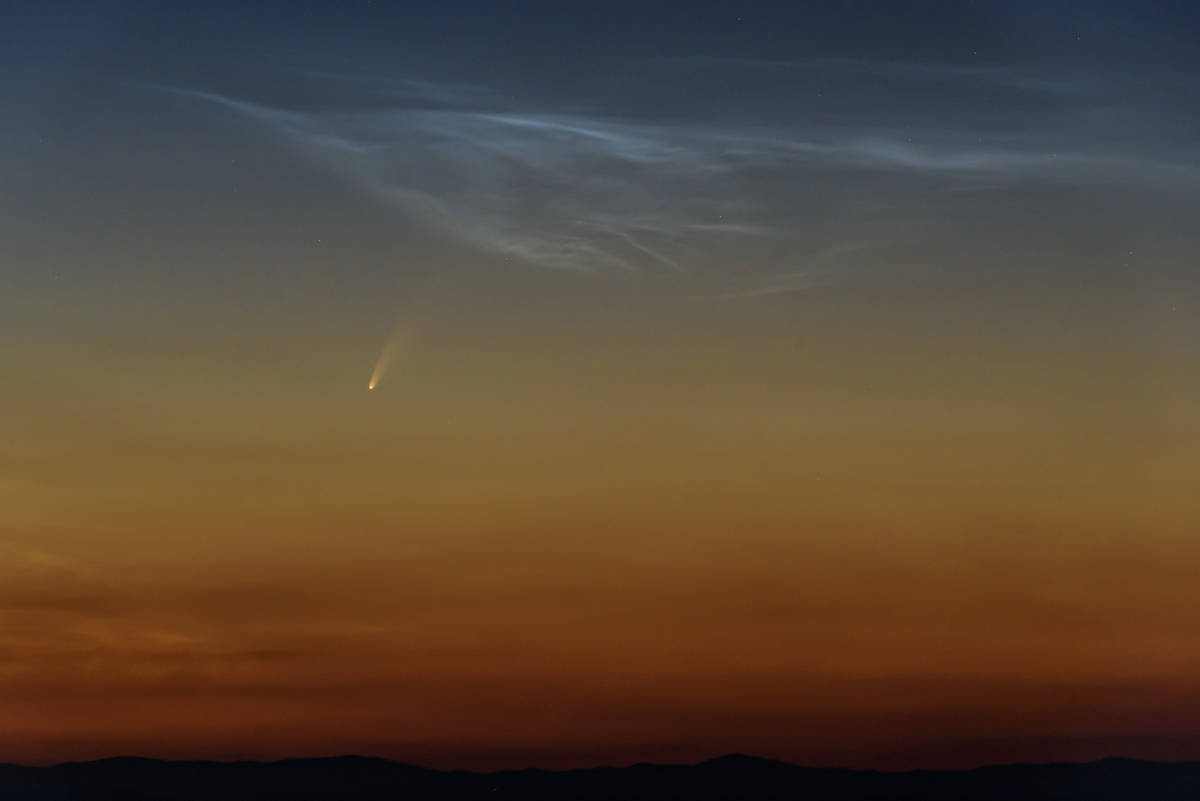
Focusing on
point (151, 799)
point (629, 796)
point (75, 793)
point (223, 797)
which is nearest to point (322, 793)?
point (223, 797)

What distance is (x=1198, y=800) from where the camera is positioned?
116500mm

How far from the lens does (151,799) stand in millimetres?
126688

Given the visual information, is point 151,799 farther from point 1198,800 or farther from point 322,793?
point 1198,800

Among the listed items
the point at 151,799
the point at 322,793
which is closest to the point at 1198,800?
the point at 322,793

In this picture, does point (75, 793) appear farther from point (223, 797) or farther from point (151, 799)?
point (223, 797)

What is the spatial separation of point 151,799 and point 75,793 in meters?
16.7

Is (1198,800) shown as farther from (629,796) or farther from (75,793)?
(75,793)

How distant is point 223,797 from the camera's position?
5128 inches

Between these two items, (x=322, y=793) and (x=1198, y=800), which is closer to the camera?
(x=1198, y=800)

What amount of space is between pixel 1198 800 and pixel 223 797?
165 m

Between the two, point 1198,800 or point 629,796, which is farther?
point 629,796

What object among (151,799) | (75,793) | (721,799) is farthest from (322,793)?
(721,799)

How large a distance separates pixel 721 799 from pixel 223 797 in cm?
9034

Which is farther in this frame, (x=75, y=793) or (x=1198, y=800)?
(x=75, y=793)
